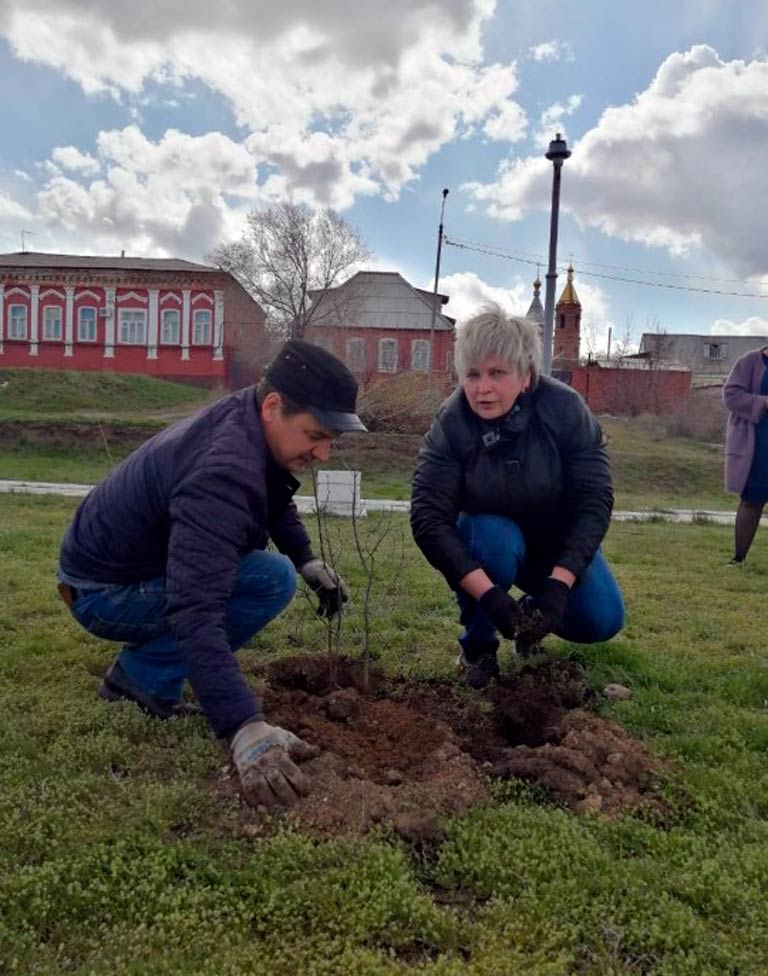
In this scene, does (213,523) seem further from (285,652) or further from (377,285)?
(377,285)

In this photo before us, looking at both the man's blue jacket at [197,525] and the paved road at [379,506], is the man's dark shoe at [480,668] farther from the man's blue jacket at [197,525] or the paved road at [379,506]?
the paved road at [379,506]

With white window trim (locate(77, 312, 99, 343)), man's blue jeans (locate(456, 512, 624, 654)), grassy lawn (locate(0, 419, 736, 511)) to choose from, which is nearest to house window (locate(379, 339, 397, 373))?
white window trim (locate(77, 312, 99, 343))

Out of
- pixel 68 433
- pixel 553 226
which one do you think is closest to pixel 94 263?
pixel 68 433

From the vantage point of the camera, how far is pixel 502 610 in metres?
2.95

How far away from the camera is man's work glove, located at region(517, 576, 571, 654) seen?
297cm

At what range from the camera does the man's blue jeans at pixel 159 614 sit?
9.26 ft

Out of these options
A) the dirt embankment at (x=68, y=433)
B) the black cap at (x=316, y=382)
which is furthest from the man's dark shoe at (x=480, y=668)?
the dirt embankment at (x=68, y=433)

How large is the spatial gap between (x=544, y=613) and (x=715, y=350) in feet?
215

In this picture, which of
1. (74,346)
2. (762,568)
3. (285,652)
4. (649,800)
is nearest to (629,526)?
(762,568)

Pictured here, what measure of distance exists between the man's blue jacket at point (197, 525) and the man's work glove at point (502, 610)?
31.0 inches

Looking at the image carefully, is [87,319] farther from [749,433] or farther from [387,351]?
[749,433]

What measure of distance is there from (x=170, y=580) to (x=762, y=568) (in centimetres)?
540

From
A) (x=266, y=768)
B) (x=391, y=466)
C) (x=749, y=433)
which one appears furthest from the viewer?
(x=391, y=466)

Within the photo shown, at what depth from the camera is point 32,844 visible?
209 centimetres
